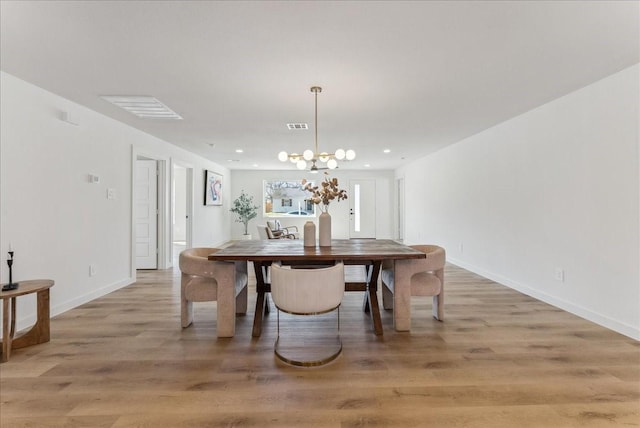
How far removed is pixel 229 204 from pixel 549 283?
795 centimetres

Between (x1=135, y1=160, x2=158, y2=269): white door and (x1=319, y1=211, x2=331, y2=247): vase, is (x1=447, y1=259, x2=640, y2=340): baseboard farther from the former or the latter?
(x1=135, y1=160, x2=158, y2=269): white door

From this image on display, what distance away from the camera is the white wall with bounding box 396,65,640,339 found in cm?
278

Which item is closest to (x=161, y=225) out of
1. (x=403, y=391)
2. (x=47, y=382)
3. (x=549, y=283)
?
(x=47, y=382)

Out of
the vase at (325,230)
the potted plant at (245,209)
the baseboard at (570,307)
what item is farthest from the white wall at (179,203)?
the baseboard at (570,307)

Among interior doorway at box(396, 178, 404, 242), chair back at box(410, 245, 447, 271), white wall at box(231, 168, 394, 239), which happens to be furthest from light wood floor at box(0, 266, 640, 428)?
white wall at box(231, 168, 394, 239)

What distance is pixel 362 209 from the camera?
9867 mm

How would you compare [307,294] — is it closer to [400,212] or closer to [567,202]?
[567,202]

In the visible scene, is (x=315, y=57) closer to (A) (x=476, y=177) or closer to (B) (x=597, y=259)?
(B) (x=597, y=259)

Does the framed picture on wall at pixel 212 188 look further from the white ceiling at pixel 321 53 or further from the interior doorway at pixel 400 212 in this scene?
the interior doorway at pixel 400 212

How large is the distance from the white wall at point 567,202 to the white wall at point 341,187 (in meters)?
4.36

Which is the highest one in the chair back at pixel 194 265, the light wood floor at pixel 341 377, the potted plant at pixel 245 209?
the potted plant at pixel 245 209

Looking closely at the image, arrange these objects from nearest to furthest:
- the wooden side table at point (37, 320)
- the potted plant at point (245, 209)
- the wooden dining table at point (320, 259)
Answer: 1. the wooden side table at point (37, 320)
2. the wooden dining table at point (320, 259)
3. the potted plant at point (245, 209)

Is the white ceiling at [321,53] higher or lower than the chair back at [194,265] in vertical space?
higher

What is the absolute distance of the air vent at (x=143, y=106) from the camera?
3.32 m
